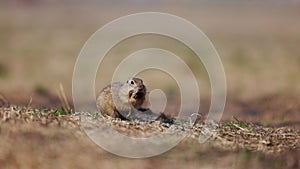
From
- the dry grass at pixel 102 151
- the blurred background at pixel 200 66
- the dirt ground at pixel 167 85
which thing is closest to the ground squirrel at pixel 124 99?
the dry grass at pixel 102 151

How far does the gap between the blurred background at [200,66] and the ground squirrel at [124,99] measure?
2499 mm

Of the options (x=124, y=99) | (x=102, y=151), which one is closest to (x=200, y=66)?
(x=124, y=99)

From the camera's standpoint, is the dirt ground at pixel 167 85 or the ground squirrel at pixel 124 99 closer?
the dirt ground at pixel 167 85

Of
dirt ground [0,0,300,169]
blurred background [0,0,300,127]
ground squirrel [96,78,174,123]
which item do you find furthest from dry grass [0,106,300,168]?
blurred background [0,0,300,127]

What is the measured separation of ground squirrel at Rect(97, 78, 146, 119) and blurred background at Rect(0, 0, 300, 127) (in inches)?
98.4

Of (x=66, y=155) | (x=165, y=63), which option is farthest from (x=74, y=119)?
(x=165, y=63)

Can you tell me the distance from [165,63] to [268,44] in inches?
193

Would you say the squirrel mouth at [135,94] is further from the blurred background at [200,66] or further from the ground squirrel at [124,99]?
the blurred background at [200,66]

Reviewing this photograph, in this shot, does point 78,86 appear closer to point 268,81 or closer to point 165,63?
point 165,63

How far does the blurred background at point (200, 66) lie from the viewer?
15.1 m

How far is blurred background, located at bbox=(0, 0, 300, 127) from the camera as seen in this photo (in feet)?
49.6

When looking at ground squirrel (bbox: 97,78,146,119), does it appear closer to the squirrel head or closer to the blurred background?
the squirrel head

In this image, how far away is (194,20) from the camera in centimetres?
3275

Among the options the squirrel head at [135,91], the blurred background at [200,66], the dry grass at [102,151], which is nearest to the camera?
the dry grass at [102,151]
